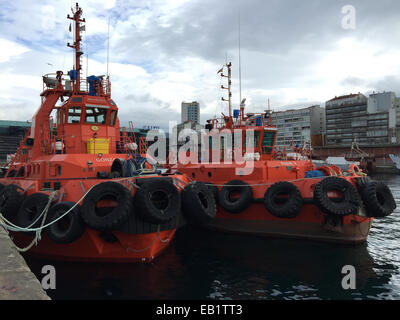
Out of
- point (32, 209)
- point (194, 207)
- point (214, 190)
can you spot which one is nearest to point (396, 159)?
point (214, 190)

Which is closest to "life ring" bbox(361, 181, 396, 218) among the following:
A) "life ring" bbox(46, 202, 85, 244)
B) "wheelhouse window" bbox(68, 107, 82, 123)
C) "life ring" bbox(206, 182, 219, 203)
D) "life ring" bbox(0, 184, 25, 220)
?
"life ring" bbox(206, 182, 219, 203)

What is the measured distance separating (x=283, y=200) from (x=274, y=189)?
0.56 m

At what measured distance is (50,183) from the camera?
934 centimetres

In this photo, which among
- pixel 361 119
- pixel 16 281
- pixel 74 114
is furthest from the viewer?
pixel 361 119

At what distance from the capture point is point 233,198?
40.8 ft

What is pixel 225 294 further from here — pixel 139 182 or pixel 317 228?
pixel 317 228

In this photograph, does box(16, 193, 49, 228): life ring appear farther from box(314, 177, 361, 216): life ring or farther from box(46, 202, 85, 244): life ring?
box(314, 177, 361, 216): life ring

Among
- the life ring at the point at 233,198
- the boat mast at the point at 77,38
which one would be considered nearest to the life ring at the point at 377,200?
the life ring at the point at 233,198

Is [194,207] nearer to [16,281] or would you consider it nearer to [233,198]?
[233,198]

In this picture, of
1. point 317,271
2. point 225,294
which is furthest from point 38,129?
point 317,271

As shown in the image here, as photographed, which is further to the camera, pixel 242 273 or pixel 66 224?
pixel 242 273

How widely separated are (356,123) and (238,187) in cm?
8027

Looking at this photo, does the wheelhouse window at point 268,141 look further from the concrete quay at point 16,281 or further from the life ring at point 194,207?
the concrete quay at point 16,281

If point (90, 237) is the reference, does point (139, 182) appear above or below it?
above
